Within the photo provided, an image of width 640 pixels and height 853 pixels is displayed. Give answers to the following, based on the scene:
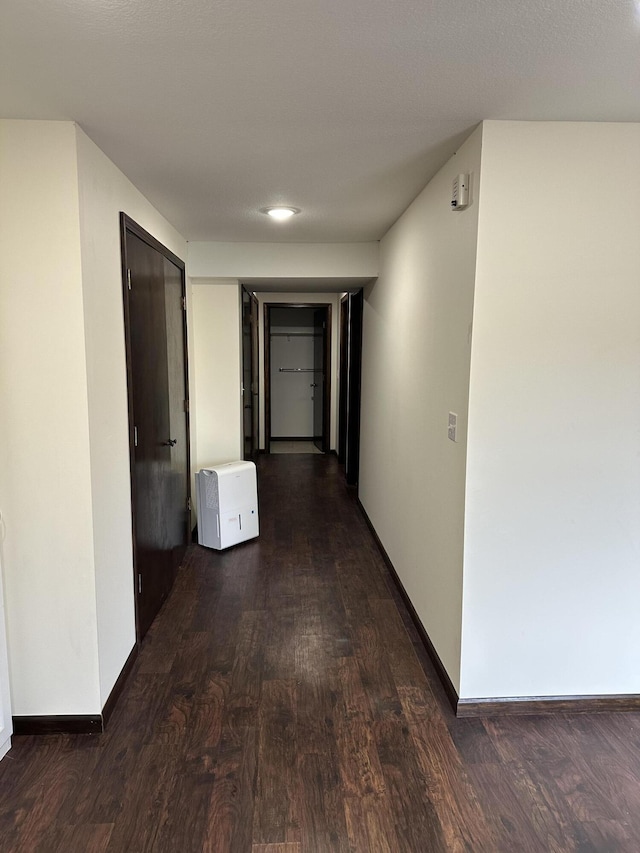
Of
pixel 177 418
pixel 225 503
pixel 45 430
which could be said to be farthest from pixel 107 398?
pixel 225 503

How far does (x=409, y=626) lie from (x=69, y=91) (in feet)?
A: 9.31

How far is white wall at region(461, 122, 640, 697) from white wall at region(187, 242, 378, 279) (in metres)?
2.29

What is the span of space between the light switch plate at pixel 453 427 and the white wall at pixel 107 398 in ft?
4.79

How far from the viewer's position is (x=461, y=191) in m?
2.16

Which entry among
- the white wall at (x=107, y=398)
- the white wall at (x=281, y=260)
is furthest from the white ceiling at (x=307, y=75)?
the white wall at (x=281, y=260)

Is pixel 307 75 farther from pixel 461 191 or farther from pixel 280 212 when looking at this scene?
pixel 280 212

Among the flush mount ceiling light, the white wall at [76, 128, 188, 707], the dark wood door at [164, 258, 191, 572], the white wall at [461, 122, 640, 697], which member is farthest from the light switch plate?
the dark wood door at [164, 258, 191, 572]

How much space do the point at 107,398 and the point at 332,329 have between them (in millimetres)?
5645

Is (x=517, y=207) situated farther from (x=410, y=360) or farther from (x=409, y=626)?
(x=409, y=626)

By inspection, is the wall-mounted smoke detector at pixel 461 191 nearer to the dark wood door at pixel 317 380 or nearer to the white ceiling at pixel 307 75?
the white ceiling at pixel 307 75

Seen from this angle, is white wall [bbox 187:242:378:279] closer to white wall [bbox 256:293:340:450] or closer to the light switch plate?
the light switch plate

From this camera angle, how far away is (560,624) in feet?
7.38

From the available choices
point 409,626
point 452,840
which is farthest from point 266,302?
point 452,840

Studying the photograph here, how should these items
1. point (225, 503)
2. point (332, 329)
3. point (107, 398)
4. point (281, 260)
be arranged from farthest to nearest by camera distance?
point (332, 329), point (281, 260), point (225, 503), point (107, 398)
